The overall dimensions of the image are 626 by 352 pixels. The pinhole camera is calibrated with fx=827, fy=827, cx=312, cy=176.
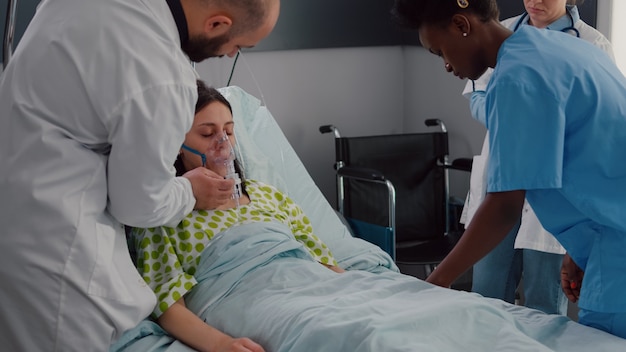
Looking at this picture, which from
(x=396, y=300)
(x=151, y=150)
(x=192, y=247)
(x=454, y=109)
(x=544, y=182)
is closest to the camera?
(x=151, y=150)

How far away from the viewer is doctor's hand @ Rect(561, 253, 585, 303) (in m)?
1.92

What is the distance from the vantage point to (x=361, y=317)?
5.89ft

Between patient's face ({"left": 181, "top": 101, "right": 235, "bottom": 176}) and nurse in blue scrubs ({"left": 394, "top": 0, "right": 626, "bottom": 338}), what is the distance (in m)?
0.76

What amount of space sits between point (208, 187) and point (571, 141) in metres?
0.95

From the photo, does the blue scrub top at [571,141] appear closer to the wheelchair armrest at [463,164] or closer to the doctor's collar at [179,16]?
the doctor's collar at [179,16]

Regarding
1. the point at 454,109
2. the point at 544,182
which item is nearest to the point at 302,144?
the point at 454,109

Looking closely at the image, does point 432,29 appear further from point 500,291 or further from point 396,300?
point 500,291

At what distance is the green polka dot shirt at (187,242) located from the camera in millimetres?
2109

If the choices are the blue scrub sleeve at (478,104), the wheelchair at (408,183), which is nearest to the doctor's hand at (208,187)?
the blue scrub sleeve at (478,104)

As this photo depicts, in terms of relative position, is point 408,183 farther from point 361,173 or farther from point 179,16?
point 179,16

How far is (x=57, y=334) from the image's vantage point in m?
1.60

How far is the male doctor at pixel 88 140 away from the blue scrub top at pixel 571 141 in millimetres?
Result: 525

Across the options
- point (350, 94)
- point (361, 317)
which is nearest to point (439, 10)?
point (361, 317)

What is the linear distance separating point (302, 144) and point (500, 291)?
5.32ft
